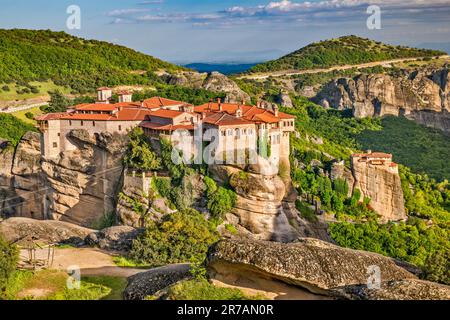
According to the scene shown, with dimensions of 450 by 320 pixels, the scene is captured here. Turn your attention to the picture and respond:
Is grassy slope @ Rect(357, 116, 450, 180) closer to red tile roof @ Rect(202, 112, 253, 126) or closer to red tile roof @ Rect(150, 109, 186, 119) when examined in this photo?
red tile roof @ Rect(202, 112, 253, 126)

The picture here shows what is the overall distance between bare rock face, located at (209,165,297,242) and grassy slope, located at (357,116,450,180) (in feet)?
127

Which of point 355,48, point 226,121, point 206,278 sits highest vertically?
point 355,48

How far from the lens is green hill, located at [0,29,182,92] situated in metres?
79.3

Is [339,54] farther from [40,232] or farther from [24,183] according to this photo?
[40,232]

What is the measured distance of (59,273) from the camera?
22406 millimetres

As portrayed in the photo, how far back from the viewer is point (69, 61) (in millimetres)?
86875

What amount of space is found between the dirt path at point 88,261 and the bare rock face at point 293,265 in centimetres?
616

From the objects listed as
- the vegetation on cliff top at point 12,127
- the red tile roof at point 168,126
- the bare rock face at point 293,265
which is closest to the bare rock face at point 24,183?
the vegetation on cliff top at point 12,127

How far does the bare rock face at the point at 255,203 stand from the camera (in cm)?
4362

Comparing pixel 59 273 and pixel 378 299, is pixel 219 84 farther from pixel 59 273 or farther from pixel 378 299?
pixel 378 299

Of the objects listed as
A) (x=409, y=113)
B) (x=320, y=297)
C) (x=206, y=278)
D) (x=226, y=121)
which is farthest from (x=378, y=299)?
(x=409, y=113)

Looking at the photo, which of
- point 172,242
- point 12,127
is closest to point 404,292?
point 172,242

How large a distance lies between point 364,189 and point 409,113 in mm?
48189

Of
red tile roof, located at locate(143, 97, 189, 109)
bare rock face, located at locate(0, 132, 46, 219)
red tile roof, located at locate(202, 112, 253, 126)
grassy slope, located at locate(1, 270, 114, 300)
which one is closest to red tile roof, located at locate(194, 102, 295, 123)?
red tile roof, located at locate(202, 112, 253, 126)
